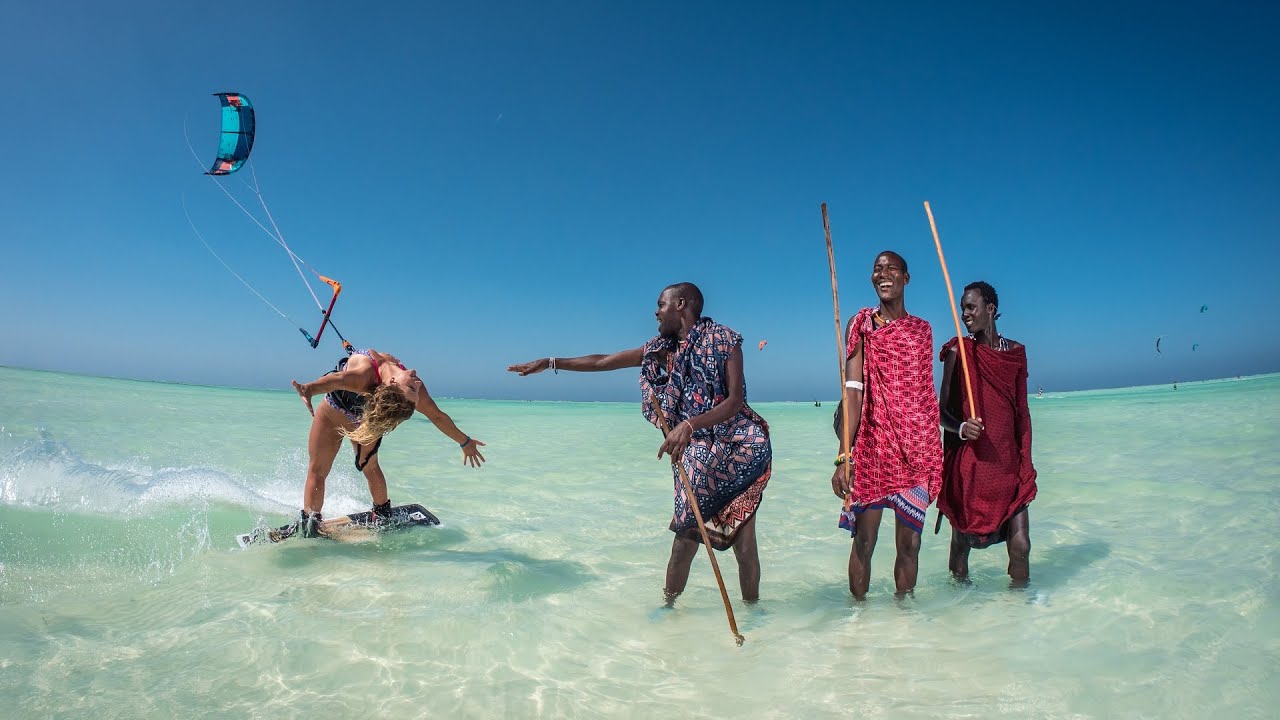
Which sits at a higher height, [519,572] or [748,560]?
[748,560]

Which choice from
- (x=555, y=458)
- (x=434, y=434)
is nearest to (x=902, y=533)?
(x=555, y=458)

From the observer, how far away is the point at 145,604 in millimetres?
3688

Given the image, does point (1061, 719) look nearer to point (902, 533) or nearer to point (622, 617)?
point (902, 533)

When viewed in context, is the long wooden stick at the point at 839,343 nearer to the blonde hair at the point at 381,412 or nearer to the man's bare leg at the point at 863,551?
the man's bare leg at the point at 863,551

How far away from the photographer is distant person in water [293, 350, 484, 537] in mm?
4520

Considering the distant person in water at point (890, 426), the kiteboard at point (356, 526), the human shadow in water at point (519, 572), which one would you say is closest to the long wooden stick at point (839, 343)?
the distant person in water at point (890, 426)

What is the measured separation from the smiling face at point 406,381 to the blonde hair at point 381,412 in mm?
41

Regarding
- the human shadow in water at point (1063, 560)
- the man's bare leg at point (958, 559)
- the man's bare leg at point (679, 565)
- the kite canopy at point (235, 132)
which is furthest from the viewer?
the kite canopy at point (235, 132)

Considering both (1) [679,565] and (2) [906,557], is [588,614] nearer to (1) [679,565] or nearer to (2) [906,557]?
(1) [679,565]

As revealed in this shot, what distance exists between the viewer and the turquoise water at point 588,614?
2715 mm

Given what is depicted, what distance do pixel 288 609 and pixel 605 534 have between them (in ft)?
9.31

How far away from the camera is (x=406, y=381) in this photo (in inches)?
178

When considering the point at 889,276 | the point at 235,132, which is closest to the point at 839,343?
the point at 889,276

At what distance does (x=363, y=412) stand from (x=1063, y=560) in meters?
5.26
